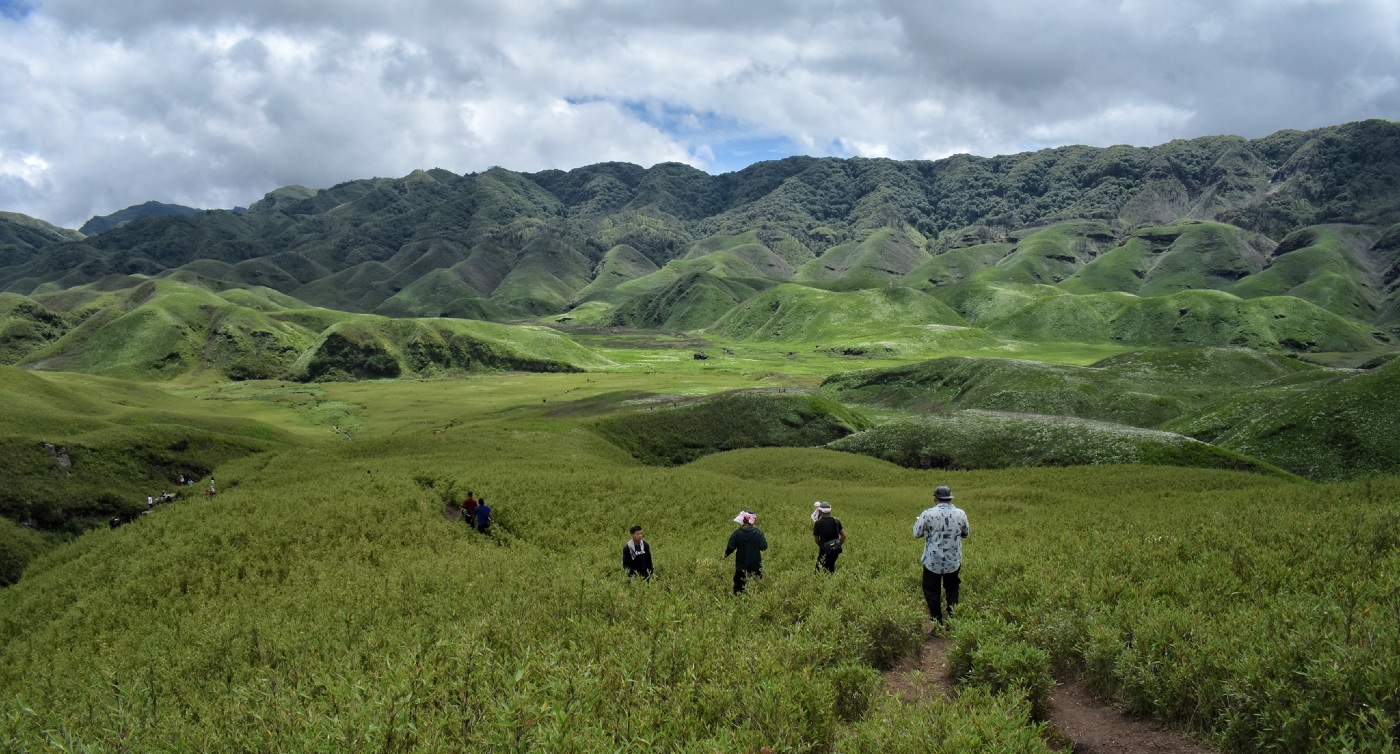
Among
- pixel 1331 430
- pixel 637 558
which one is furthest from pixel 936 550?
pixel 1331 430

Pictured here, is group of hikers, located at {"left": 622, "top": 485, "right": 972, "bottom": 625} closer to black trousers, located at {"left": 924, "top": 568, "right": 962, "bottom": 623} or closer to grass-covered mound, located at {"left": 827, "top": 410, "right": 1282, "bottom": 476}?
black trousers, located at {"left": 924, "top": 568, "right": 962, "bottom": 623}

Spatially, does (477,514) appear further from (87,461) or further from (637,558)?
(87,461)

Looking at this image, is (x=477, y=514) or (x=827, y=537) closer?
(x=827, y=537)

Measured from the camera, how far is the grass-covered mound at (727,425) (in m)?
83.9

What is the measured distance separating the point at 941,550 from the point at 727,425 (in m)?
73.9

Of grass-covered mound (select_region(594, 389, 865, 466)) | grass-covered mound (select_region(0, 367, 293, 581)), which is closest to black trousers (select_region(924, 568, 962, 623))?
grass-covered mound (select_region(0, 367, 293, 581))

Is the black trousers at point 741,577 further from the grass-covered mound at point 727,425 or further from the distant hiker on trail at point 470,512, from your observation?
the grass-covered mound at point 727,425

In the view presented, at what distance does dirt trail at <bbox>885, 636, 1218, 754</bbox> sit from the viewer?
10.7 m

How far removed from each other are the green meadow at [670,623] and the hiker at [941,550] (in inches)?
27.2

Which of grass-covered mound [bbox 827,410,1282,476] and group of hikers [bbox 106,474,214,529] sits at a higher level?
grass-covered mound [bbox 827,410,1282,476]

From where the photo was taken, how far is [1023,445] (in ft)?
224

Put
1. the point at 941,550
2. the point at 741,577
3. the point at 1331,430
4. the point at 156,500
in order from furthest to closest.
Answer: the point at 1331,430, the point at 156,500, the point at 741,577, the point at 941,550

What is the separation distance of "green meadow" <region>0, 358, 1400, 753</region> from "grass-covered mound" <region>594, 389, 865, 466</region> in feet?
133

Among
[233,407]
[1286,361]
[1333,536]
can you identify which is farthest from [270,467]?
[1286,361]
